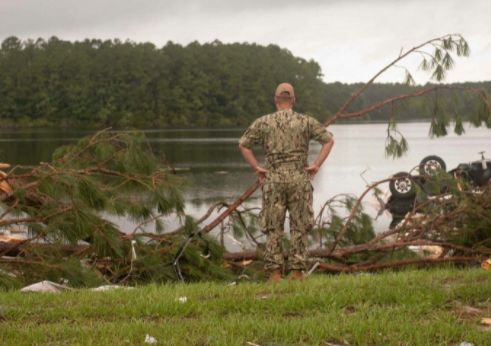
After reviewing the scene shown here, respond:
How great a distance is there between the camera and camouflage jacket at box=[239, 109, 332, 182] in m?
7.02

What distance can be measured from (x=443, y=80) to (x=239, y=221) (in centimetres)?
290

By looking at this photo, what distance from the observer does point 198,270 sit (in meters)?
8.29

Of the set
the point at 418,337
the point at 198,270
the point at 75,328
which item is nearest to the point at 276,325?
the point at 418,337

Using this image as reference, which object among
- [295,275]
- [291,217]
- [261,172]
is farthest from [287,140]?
[295,275]

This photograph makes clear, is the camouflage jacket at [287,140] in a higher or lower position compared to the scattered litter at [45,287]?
higher

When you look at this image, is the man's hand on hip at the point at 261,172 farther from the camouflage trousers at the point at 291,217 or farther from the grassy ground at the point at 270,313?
the grassy ground at the point at 270,313

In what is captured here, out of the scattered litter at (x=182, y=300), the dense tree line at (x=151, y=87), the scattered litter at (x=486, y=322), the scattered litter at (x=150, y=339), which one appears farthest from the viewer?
the dense tree line at (x=151, y=87)

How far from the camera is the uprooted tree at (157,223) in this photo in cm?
771

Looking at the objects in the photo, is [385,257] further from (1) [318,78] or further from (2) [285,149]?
(1) [318,78]

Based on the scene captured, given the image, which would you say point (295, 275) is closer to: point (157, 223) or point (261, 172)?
point (261, 172)

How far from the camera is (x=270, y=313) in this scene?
5242 mm

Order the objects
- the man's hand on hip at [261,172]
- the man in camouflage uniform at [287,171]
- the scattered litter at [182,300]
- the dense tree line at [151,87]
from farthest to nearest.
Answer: the dense tree line at [151,87] < the man's hand on hip at [261,172] < the man in camouflage uniform at [287,171] < the scattered litter at [182,300]

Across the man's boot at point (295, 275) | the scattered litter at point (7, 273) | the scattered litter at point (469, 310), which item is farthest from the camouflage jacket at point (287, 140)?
the scattered litter at point (7, 273)

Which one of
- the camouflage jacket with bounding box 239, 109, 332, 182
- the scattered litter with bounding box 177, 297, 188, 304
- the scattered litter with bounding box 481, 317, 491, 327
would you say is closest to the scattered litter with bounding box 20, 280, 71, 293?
the scattered litter with bounding box 177, 297, 188, 304
